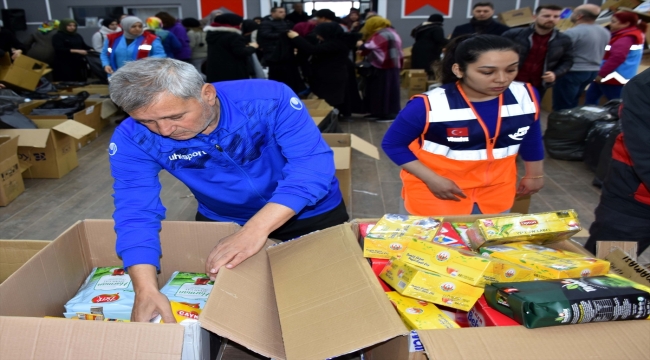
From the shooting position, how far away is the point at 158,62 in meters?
1.12

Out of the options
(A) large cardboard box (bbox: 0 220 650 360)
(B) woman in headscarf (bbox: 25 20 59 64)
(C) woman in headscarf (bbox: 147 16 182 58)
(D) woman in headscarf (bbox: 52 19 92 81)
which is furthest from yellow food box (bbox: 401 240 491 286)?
(B) woman in headscarf (bbox: 25 20 59 64)

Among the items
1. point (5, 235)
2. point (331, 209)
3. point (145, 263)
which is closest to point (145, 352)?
point (145, 263)

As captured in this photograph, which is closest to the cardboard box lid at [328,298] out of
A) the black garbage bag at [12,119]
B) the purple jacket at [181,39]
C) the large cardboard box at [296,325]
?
the large cardboard box at [296,325]

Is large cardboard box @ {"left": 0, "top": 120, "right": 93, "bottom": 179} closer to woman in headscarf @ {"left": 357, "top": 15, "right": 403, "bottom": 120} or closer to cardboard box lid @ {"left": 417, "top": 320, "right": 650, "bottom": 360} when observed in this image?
woman in headscarf @ {"left": 357, "top": 15, "right": 403, "bottom": 120}

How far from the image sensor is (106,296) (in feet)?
4.21

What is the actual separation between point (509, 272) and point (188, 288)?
2.80 ft

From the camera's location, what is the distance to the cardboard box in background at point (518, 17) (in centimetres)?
817

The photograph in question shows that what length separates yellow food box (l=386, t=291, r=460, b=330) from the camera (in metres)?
0.94

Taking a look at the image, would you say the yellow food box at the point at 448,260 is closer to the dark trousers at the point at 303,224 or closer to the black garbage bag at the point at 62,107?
the dark trousers at the point at 303,224

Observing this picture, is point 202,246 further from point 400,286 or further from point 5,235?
point 5,235

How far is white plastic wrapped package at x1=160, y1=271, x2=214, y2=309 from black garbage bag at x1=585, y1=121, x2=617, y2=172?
3.81 meters

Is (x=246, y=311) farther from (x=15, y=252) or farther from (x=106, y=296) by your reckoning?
(x=15, y=252)

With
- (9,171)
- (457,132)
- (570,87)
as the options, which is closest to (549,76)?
(570,87)

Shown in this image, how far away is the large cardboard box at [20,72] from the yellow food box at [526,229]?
709 centimetres
